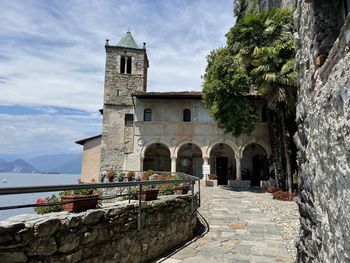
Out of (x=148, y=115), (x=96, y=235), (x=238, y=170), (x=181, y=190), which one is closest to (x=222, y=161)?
(x=238, y=170)

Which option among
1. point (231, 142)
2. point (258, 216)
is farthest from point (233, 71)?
point (258, 216)

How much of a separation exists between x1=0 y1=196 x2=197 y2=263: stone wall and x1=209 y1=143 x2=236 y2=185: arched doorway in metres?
18.0

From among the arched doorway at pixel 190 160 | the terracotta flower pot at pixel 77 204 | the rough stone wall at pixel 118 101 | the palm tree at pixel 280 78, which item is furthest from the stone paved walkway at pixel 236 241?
the rough stone wall at pixel 118 101

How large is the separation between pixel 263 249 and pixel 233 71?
45.3 ft

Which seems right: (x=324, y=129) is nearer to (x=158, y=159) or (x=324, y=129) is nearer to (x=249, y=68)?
(x=249, y=68)

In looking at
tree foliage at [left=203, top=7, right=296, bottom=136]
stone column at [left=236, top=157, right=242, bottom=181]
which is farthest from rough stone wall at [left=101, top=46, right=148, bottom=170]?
stone column at [left=236, top=157, right=242, bottom=181]

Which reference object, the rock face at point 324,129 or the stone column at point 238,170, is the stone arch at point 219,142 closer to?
the stone column at point 238,170

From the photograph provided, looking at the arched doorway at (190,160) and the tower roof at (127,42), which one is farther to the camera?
the tower roof at (127,42)

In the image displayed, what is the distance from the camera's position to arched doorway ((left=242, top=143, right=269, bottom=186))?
23875mm

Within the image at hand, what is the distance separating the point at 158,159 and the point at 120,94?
6.81 metres

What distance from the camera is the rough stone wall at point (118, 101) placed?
25.2 meters

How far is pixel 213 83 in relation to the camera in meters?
18.9

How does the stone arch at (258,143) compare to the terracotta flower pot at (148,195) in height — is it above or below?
above

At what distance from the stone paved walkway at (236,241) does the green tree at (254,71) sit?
262 inches
